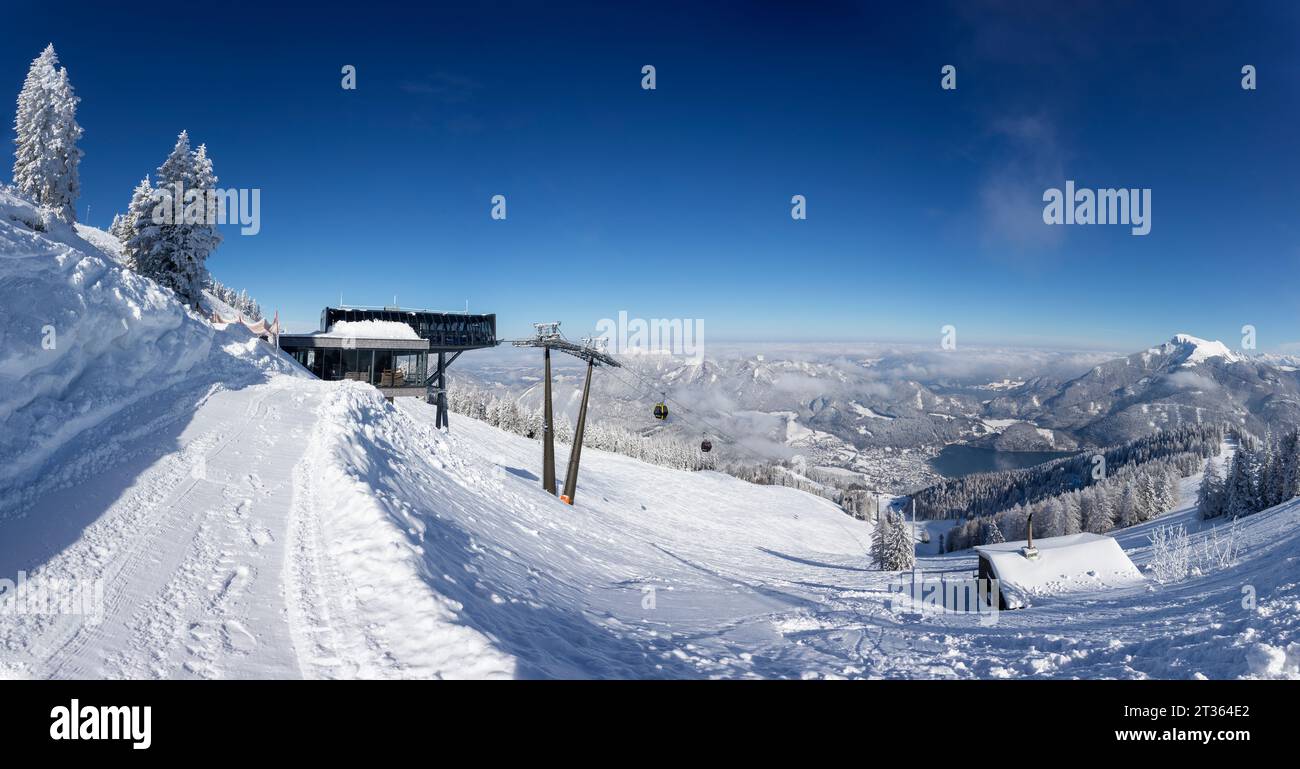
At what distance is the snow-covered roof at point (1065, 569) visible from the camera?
2447cm

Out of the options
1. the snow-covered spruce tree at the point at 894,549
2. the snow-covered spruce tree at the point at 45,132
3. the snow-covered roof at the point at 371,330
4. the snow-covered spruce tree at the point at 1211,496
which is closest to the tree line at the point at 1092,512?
the snow-covered spruce tree at the point at 1211,496

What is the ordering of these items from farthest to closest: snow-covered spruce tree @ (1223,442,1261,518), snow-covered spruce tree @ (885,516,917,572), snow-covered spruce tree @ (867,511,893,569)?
1. snow-covered spruce tree @ (1223,442,1261,518)
2. snow-covered spruce tree @ (867,511,893,569)
3. snow-covered spruce tree @ (885,516,917,572)

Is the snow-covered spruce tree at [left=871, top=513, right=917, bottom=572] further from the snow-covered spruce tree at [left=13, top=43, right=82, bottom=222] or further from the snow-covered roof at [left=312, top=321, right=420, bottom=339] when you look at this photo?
the snow-covered spruce tree at [left=13, top=43, right=82, bottom=222]

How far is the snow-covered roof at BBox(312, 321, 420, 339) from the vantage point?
102 feet

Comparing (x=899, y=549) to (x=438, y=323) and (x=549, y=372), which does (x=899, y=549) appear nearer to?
(x=549, y=372)

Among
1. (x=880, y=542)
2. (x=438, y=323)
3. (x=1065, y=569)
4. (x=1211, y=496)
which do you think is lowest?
(x=1211, y=496)

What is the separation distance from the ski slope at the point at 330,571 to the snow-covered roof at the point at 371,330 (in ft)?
40.2

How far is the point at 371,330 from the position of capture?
31.8 meters

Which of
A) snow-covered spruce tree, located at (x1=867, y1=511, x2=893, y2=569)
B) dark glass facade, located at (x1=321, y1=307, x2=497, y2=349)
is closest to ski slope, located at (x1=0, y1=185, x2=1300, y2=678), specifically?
dark glass facade, located at (x1=321, y1=307, x2=497, y2=349)

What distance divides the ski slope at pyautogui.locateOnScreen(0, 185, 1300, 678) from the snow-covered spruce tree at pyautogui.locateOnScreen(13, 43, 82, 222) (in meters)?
36.4

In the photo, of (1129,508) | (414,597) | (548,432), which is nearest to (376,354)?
(548,432)

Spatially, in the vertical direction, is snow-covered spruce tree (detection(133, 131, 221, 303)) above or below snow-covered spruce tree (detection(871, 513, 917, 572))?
above

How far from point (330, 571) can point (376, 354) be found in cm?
2663

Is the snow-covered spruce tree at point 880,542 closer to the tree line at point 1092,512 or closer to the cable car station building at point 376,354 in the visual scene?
the cable car station building at point 376,354
